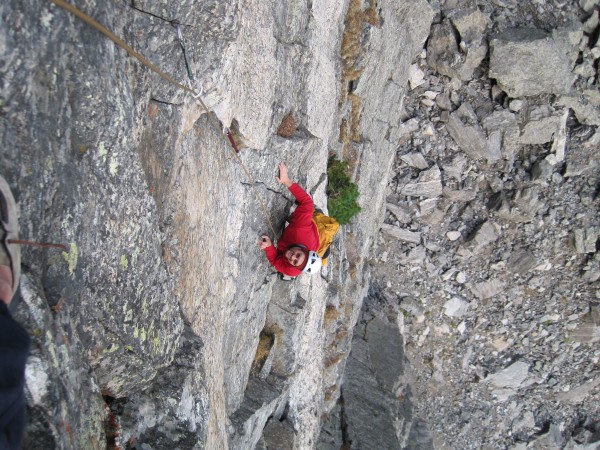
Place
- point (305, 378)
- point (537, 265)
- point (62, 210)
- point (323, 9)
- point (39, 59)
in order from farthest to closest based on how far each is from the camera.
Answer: point (537, 265), point (305, 378), point (323, 9), point (62, 210), point (39, 59)

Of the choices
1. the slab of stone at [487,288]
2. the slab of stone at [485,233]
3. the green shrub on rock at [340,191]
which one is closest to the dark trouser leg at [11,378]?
the green shrub on rock at [340,191]

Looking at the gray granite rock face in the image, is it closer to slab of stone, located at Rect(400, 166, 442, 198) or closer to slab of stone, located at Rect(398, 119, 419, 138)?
slab of stone, located at Rect(398, 119, 419, 138)

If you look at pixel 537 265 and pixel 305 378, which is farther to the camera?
pixel 537 265

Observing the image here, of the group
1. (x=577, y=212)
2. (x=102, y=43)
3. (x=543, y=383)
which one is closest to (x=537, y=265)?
(x=577, y=212)

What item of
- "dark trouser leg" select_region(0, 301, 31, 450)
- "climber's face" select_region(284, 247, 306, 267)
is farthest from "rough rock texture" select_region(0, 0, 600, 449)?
"climber's face" select_region(284, 247, 306, 267)

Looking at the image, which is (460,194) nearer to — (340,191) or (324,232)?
(340,191)

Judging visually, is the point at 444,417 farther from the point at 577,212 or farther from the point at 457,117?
the point at 457,117

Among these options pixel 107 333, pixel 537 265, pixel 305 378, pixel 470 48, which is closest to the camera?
pixel 107 333
